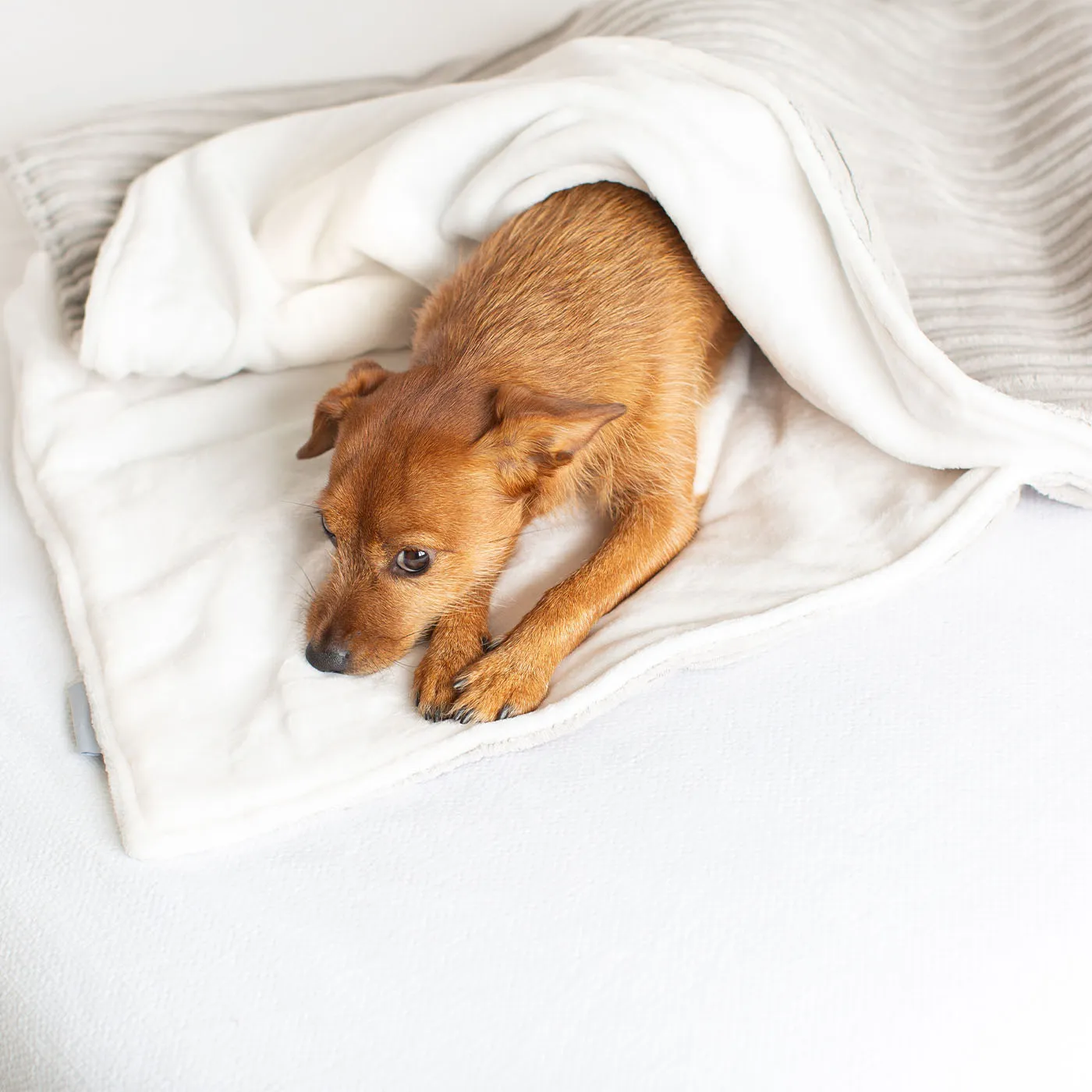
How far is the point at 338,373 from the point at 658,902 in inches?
52.1

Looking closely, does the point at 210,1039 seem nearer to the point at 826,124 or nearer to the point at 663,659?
the point at 663,659

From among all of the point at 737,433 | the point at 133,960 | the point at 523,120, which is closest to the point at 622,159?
the point at 523,120

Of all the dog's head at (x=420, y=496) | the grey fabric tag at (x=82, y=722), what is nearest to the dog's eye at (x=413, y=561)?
the dog's head at (x=420, y=496)

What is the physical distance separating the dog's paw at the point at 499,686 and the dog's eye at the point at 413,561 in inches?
6.4

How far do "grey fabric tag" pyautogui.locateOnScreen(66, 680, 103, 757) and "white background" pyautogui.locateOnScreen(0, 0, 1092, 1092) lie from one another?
0.06 feet

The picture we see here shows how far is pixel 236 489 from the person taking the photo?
1960 millimetres

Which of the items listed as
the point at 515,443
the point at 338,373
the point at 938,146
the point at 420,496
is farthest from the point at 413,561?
the point at 938,146

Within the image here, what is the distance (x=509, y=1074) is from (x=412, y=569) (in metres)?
0.72

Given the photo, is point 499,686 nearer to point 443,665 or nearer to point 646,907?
point 443,665

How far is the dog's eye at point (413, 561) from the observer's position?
1646 millimetres

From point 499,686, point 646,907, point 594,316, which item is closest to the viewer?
point 646,907

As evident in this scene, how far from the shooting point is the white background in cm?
122

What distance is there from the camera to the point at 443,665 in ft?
5.41

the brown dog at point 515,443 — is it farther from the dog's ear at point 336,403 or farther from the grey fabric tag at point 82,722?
the grey fabric tag at point 82,722
